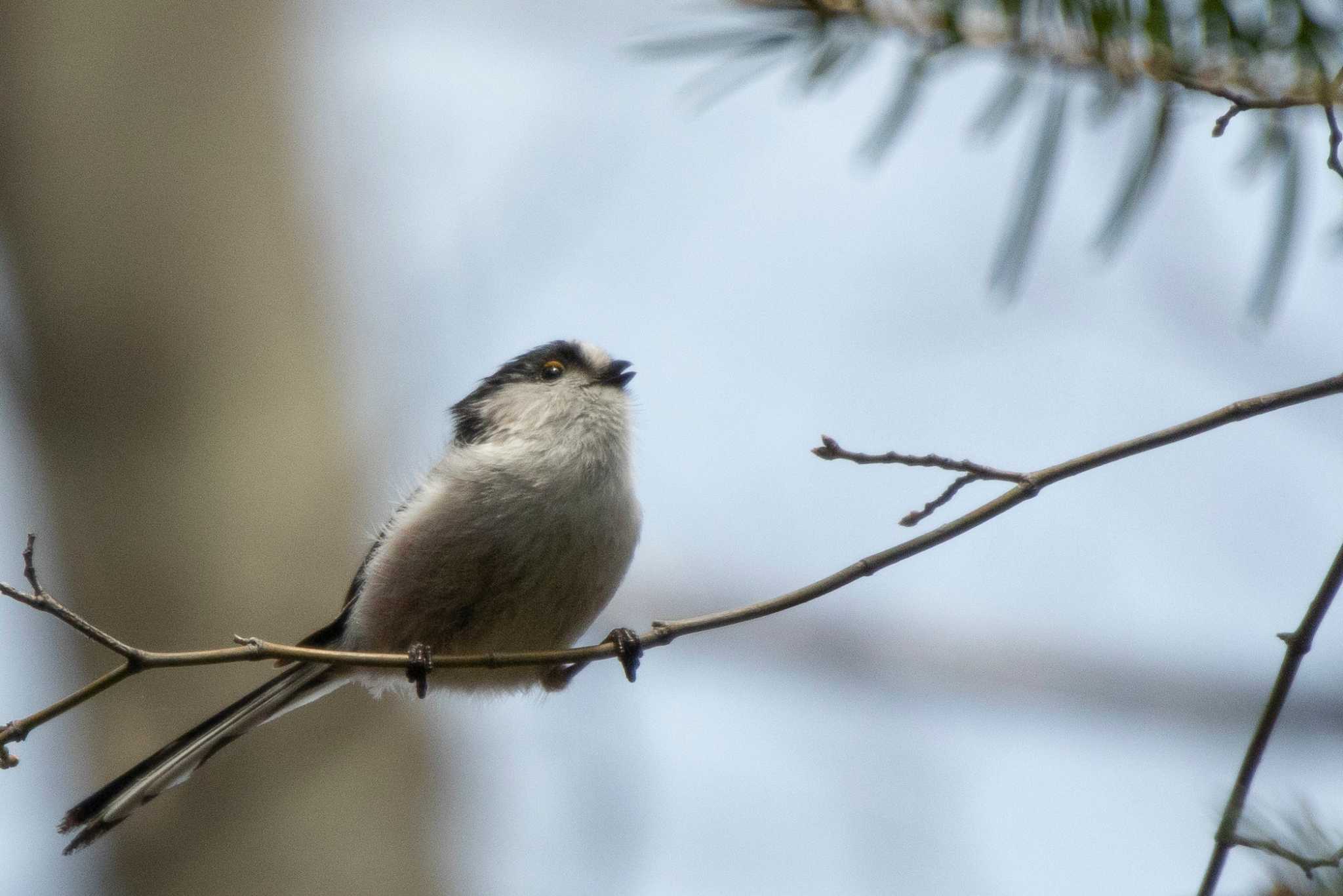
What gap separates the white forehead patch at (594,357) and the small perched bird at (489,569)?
0.67ft

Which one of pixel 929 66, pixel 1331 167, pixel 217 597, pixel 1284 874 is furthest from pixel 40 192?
pixel 1284 874

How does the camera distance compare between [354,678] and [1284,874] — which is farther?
[354,678]

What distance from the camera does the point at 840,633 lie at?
18.4 feet

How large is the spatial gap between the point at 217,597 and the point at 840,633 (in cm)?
287

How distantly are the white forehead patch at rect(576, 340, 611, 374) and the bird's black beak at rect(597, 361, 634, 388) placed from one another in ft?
0.08

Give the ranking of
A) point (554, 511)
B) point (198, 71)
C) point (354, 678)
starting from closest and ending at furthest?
point (554, 511) < point (354, 678) < point (198, 71)

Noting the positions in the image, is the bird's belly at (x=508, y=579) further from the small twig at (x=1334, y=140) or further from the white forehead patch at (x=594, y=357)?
the small twig at (x=1334, y=140)

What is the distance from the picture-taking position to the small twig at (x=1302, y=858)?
0.95 metres

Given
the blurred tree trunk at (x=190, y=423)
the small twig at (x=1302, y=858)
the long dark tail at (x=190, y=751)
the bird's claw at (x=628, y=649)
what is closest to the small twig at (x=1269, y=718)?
the small twig at (x=1302, y=858)

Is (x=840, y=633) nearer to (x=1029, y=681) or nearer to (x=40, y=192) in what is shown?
(x=1029, y=681)

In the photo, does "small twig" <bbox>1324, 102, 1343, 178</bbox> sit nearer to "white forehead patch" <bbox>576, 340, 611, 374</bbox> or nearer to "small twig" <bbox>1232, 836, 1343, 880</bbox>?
"small twig" <bbox>1232, 836, 1343, 880</bbox>

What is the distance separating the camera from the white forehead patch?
11.1ft

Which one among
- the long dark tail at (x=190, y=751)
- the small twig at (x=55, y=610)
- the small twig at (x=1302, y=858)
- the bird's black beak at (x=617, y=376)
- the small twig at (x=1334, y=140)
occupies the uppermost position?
the bird's black beak at (x=617, y=376)

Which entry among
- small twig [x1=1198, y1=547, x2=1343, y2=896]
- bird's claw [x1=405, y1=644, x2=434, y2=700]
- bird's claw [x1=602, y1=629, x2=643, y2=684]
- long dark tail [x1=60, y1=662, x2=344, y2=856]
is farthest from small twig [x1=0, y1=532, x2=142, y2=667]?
small twig [x1=1198, y1=547, x2=1343, y2=896]
